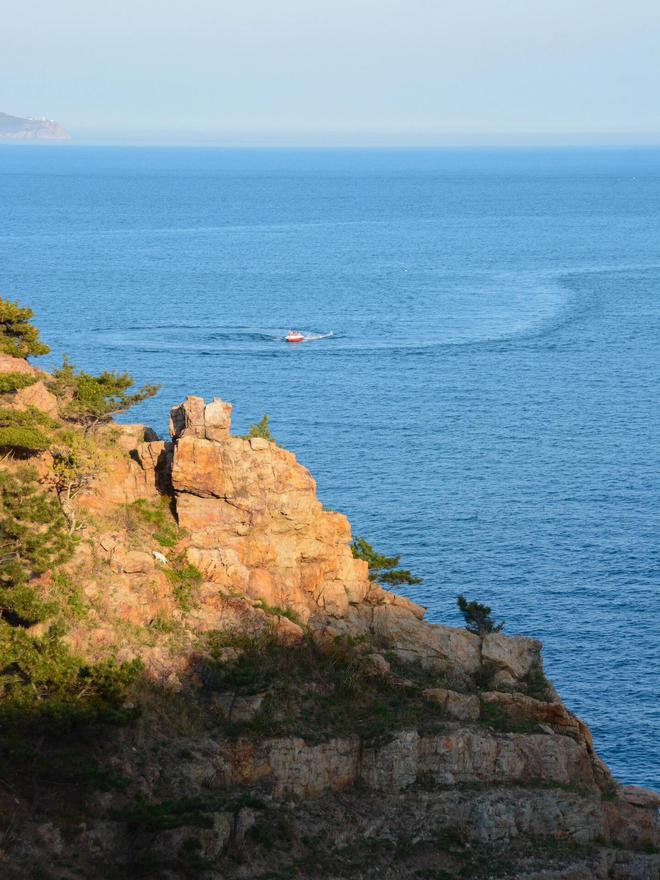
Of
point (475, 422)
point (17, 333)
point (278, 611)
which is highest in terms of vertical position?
point (17, 333)

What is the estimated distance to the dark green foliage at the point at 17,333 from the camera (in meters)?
62.4

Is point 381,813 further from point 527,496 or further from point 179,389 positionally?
point 179,389

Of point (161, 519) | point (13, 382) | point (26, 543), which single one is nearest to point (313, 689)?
point (161, 519)

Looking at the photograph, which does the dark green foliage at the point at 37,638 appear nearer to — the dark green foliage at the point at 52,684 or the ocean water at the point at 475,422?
the dark green foliage at the point at 52,684

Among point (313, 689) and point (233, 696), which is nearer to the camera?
point (233, 696)

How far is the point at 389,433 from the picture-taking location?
12562 cm

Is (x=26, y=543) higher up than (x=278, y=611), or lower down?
higher up

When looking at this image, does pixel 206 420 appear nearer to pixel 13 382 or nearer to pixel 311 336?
pixel 13 382

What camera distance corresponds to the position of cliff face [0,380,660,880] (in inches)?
1710

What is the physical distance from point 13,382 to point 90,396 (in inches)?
143

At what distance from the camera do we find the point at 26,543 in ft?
158

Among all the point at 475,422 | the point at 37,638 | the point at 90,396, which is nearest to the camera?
the point at 37,638

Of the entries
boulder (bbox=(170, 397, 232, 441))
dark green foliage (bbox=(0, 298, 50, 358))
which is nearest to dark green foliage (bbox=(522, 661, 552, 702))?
boulder (bbox=(170, 397, 232, 441))

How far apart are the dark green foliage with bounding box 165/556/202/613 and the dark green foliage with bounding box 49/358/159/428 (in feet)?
29.8
